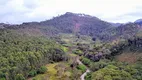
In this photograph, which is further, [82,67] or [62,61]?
[62,61]

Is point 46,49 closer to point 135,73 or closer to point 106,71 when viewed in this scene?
point 106,71

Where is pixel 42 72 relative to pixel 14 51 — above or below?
below

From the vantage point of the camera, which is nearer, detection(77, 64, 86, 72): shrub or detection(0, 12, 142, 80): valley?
detection(0, 12, 142, 80): valley

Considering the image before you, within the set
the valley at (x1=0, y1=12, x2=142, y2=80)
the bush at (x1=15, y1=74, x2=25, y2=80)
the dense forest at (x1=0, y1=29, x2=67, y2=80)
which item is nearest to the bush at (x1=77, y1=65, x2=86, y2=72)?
the valley at (x1=0, y1=12, x2=142, y2=80)

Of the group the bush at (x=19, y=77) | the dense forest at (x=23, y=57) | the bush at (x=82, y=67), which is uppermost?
the dense forest at (x=23, y=57)

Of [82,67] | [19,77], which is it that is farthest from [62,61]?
[19,77]

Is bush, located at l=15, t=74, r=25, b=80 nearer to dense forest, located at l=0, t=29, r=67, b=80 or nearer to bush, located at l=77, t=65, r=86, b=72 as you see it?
dense forest, located at l=0, t=29, r=67, b=80

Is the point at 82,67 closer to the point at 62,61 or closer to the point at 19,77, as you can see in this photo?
the point at 62,61

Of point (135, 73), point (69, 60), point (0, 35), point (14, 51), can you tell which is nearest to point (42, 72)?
point (14, 51)

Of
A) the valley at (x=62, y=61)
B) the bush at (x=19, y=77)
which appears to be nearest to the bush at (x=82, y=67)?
the valley at (x=62, y=61)

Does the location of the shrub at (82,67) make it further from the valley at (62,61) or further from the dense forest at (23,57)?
the dense forest at (23,57)

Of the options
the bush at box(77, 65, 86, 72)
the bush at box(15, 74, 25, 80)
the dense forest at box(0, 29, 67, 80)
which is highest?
the dense forest at box(0, 29, 67, 80)
